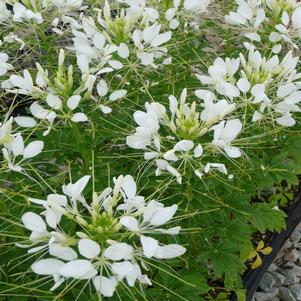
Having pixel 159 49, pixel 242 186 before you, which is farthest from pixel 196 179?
pixel 159 49

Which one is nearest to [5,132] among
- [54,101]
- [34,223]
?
[54,101]

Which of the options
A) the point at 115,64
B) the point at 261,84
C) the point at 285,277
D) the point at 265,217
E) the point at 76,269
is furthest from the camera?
the point at 285,277

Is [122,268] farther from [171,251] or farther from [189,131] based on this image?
[189,131]

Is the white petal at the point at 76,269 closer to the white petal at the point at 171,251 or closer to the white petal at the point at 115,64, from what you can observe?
the white petal at the point at 171,251

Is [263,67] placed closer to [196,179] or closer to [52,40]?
[196,179]

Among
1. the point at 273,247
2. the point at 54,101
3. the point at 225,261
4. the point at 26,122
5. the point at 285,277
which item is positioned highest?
the point at 54,101

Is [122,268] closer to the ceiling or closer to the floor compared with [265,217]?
closer to the ceiling
